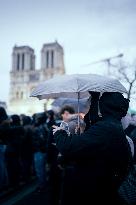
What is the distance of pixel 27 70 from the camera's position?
119 meters

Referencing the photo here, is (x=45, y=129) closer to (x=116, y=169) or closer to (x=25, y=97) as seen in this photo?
(x=116, y=169)

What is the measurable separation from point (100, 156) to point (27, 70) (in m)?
117

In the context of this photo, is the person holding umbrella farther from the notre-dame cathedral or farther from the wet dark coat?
the notre-dame cathedral

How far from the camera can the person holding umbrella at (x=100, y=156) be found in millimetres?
3154

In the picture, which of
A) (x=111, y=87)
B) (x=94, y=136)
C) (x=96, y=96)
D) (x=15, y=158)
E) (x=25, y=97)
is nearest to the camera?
(x=94, y=136)

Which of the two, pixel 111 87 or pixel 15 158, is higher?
pixel 111 87

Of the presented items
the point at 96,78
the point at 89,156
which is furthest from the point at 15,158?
the point at 89,156

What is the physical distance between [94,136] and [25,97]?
11308cm

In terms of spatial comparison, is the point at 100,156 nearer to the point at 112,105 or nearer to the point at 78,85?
the point at 112,105

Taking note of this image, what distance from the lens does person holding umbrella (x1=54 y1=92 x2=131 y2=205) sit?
3.15m

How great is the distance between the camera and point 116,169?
3.21m

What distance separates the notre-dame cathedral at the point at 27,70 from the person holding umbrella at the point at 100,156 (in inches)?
4248

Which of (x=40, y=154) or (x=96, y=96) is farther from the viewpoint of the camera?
(x=40, y=154)

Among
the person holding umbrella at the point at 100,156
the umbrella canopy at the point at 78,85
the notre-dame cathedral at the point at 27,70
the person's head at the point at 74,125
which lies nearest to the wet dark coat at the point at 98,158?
the person holding umbrella at the point at 100,156
